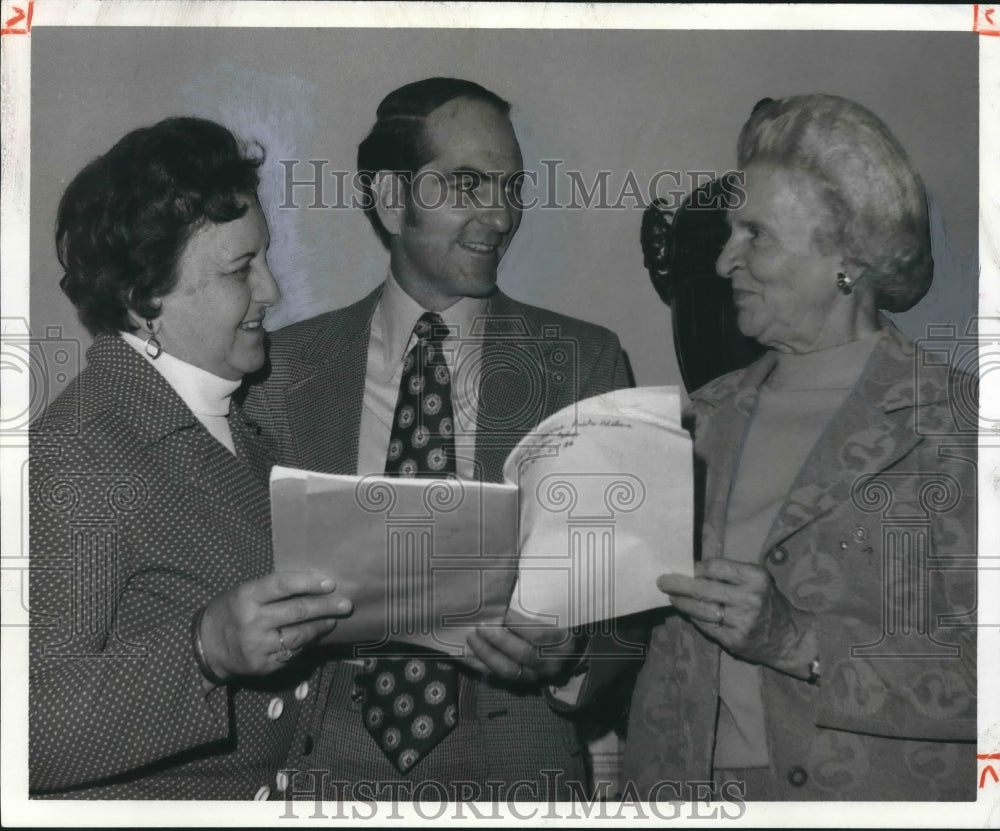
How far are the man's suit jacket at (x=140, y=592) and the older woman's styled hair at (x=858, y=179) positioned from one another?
1.00 metres

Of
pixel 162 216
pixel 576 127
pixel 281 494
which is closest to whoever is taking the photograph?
pixel 281 494

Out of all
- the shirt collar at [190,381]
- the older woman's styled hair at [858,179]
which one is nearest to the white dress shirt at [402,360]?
the shirt collar at [190,381]

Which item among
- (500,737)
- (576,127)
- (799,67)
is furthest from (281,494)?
(799,67)

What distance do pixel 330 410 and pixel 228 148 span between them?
0.47 metres

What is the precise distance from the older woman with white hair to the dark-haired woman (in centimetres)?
62

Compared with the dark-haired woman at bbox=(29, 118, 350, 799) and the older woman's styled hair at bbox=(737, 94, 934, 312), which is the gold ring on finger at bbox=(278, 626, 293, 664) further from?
the older woman's styled hair at bbox=(737, 94, 934, 312)

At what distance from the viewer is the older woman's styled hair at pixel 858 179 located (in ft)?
6.02

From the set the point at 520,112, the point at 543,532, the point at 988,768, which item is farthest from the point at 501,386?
the point at 988,768

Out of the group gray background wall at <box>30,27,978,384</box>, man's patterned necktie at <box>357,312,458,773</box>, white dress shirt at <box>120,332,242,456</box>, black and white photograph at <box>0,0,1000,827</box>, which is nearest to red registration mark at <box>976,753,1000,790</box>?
black and white photograph at <box>0,0,1000,827</box>

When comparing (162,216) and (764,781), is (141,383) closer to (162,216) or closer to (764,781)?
(162,216)

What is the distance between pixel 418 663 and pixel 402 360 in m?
0.50

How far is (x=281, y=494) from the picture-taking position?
5.48 feet

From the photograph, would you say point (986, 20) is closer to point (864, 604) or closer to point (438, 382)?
point (864, 604)

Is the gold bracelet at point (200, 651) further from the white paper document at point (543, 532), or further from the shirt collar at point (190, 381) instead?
the shirt collar at point (190, 381)
